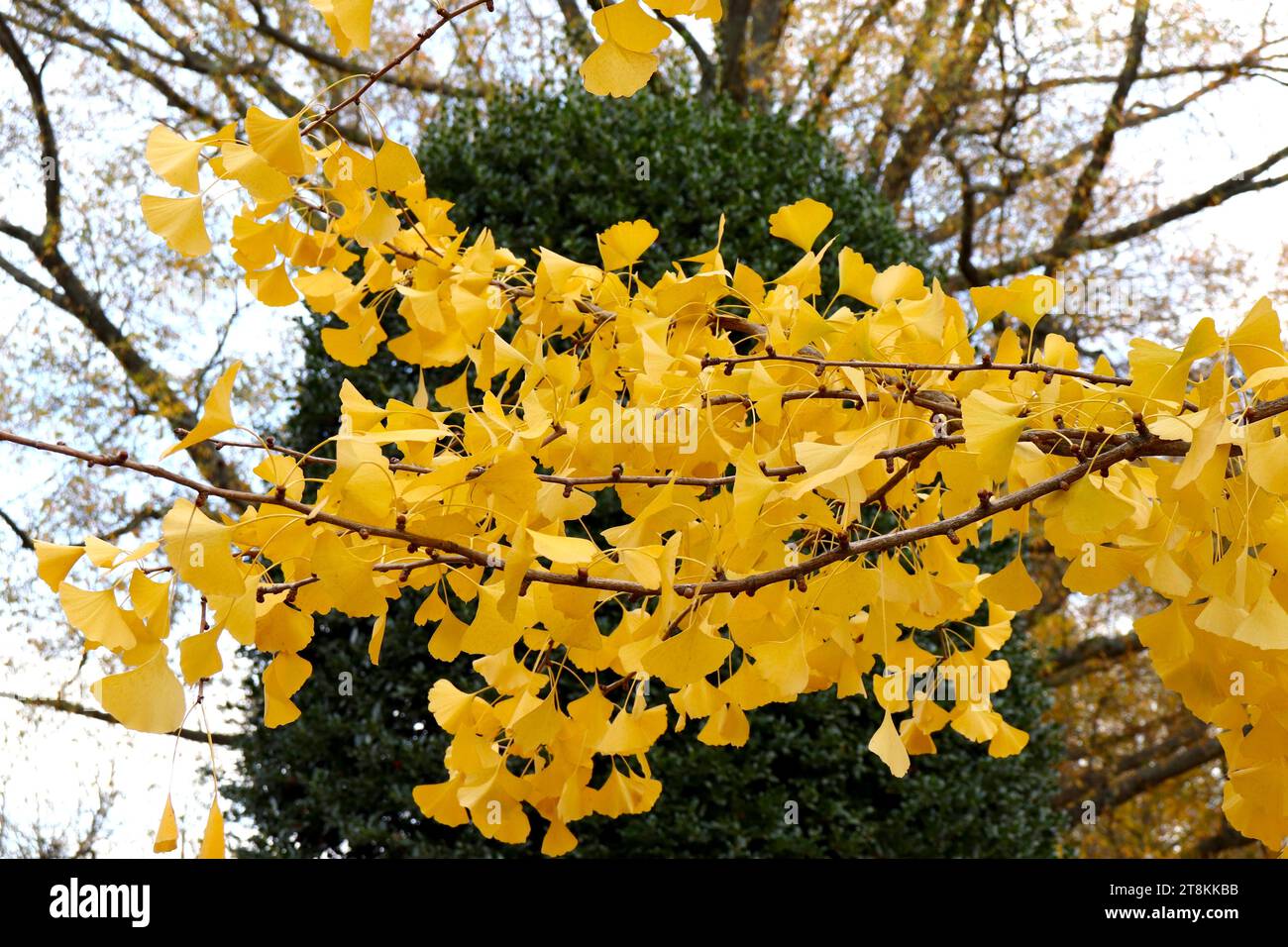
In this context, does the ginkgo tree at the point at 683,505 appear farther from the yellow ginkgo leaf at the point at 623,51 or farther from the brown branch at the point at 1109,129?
the brown branch at the point at 1109,129

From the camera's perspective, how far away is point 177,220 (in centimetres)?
105

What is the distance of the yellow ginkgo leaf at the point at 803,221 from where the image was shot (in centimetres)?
133

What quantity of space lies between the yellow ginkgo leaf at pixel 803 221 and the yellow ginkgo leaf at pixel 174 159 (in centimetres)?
64

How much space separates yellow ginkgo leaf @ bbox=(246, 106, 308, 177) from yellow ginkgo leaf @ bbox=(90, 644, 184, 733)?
437 millimetres

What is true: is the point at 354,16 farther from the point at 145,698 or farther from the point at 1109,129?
the point at 1109,129

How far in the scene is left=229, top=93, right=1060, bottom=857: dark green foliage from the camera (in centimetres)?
268

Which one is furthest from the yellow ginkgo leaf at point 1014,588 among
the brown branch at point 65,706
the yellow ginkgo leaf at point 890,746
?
the brown branch at point 65,706

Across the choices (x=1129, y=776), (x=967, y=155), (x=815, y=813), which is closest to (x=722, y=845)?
(x=815, y=813)

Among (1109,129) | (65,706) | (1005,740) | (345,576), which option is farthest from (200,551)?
(1109,129)

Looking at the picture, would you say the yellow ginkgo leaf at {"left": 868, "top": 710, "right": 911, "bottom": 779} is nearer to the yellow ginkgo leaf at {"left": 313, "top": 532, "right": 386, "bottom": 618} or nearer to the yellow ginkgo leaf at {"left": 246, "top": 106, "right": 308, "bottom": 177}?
the yellow ginkgo leaf at {"left": 313, "top": 532, "right": 386, "bottom": 618}

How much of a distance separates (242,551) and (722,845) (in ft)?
6.26

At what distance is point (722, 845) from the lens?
8.59ft

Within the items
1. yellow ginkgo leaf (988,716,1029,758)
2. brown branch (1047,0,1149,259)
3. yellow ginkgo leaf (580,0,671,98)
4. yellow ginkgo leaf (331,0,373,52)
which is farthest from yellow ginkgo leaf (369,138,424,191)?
brown branch (1047,0,1149,259)
